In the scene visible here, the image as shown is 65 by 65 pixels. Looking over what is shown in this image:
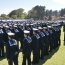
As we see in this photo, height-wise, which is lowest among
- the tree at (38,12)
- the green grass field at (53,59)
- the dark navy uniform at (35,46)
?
the tree at (38,12)

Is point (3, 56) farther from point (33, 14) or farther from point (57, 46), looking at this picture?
point (33, 14)

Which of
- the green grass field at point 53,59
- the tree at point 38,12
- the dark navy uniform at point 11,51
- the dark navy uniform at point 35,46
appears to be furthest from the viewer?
the tree at point 38,12

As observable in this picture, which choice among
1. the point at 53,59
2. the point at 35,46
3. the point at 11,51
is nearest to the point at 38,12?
the point at 53,59

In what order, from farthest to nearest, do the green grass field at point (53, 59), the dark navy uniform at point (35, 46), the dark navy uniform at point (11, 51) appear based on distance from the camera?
the green grass field at point (53, 59)
the dark navy uniform at point (35, 46)
the dark navy uniform at point (11, 51)

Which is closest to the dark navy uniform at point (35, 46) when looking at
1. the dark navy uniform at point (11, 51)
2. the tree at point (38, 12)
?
the dark navy uniform at point (11, 51)

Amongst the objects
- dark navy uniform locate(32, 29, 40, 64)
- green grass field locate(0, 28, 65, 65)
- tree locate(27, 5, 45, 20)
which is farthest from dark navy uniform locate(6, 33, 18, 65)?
tree locate(27, 5, 45, 20)

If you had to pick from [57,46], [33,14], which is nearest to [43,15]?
[33,14]

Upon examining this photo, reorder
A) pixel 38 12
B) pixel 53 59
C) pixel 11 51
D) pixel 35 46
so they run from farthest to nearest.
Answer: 1. pixel 38 12
2. pixel 53 59
3. pixel 35 46
4. pixel 11 51

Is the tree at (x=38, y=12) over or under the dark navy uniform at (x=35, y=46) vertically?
under

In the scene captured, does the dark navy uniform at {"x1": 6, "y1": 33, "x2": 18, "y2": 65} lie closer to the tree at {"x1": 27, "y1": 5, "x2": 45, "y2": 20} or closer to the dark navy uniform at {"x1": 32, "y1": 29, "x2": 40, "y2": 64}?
the dark navy uniform at {"x1": 32, "y1": 29, "x2": 40, "y2": 64}

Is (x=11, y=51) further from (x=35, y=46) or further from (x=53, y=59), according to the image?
(x=53, y=59)

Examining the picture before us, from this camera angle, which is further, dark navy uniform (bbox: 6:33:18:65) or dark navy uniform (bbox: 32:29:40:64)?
dark navy uniform (bbox: 32:29:40:64)

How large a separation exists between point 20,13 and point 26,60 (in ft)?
407

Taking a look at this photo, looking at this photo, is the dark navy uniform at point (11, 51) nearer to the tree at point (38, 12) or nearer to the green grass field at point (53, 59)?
the green grass field at point (53, 59)
